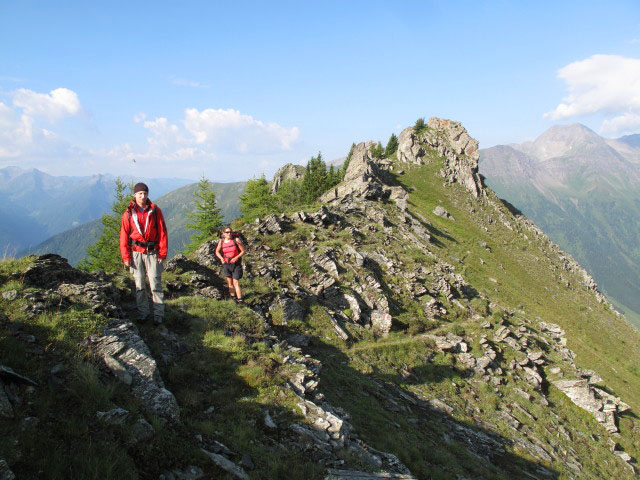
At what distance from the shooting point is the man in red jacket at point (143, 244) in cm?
1042

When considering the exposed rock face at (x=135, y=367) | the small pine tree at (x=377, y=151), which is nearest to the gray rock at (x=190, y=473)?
the exposed rock face at (x=135, y=367)

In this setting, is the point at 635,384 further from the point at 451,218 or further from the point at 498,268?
the point at 451,218

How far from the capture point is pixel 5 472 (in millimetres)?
3865

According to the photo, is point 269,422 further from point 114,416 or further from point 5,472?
point 5,472

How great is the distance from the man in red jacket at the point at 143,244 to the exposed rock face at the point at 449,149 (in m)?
81.3

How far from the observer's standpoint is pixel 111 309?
372 inches

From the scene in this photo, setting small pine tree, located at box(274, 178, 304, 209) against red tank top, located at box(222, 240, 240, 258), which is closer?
red tank top, located at box(222, 240, 240, 258)

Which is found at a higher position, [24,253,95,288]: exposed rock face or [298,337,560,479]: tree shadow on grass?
[24,253,95,288]: exposed rock face

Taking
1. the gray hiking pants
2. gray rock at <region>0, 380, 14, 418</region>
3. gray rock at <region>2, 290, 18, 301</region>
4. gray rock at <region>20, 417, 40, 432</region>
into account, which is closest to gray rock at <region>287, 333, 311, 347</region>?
the gray hiking pants

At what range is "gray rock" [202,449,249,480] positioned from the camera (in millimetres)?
5684

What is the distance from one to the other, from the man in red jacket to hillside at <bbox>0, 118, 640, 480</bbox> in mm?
976

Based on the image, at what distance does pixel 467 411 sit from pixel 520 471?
11.9 feet

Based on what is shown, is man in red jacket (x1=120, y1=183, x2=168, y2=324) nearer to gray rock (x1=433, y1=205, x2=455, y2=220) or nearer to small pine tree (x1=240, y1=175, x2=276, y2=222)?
small pine tree (x1=240, y1=175, x2=276, y2=222)

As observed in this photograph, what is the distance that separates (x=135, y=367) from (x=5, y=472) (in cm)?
342
